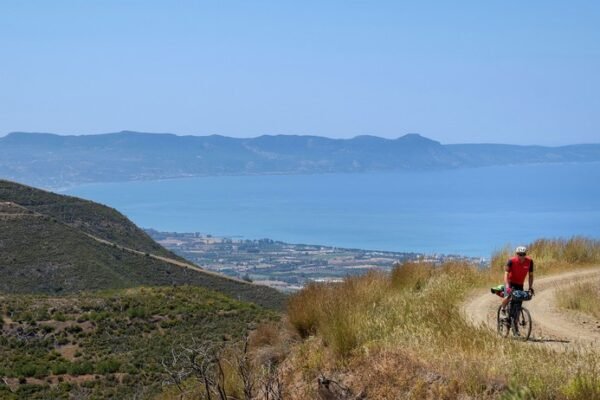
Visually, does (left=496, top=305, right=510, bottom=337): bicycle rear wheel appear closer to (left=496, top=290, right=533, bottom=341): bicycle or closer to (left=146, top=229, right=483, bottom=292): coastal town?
(left=496, top=290, right=533, bottom=341): bicycle

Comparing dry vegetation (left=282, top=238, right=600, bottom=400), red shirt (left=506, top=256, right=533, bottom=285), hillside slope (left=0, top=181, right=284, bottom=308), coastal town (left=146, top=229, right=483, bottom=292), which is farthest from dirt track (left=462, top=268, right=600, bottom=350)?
coastal town (left=146, top=229, right=483, bottom=292)

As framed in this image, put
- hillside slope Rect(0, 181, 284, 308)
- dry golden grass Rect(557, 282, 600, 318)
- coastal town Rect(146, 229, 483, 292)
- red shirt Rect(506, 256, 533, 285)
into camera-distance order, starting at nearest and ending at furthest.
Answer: red shirt Rect(506, 256, 533, 285), dry golden grass Rect(557, 282, 600, 318), hillside slope Rect(0, 181, 284, 308), coastal town Rect(146, 229, 483, 292)

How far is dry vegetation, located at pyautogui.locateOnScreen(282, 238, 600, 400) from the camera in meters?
5.96

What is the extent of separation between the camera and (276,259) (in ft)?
501

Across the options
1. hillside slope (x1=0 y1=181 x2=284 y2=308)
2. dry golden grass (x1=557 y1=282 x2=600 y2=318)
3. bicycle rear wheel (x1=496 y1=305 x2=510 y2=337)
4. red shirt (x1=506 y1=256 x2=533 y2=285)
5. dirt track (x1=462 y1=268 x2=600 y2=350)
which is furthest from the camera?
hillside slope (x1=0 y1=181 x2=284 y2=308)

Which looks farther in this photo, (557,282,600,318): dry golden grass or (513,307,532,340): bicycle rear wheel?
(557,282,600,318): dry golden grass

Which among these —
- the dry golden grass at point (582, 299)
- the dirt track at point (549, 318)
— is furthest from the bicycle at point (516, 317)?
the dry golden grass at point (582, 299)

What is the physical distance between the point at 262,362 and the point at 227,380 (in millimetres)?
888

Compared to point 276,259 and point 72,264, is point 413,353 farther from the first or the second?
point 276,259

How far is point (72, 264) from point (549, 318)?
49330mm

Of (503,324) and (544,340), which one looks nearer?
(544,340)

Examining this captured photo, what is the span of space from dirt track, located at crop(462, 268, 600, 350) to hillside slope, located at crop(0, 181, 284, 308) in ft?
127

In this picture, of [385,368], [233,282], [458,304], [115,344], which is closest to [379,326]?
[385,368]

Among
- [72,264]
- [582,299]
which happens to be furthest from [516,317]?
[72,264]
